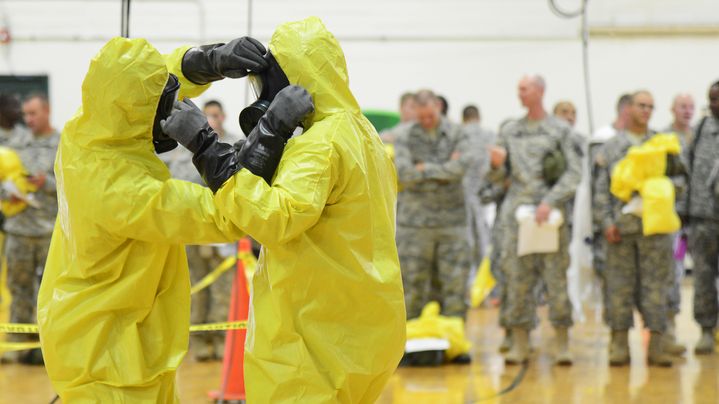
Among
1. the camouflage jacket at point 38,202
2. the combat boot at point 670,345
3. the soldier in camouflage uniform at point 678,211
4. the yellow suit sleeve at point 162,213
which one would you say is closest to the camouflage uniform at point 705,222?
the soldier in camouflage uniform at point 678,211

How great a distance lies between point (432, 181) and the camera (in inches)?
268

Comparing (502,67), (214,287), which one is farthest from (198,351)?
(502,67)

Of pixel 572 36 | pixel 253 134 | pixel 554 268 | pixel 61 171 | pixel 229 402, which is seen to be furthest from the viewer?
pixel 572 36

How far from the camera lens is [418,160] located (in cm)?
685

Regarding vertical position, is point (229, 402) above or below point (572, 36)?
below

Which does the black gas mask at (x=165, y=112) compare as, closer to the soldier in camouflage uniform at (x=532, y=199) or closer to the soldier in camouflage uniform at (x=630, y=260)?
the soldier in camouflage uniform at (x=532, y=199)

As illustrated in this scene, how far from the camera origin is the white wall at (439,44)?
38.6ft

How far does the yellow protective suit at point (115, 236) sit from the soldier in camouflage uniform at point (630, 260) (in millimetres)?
3983

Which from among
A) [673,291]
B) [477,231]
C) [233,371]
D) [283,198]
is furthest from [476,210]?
[283,198]

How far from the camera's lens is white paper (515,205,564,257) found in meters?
6.38

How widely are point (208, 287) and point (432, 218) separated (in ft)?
5.15

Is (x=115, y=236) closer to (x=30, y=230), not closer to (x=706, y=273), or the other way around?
(x=30, y=230)

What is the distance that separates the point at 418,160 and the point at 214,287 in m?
1.60

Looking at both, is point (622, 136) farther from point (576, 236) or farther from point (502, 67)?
point (502, 67)
